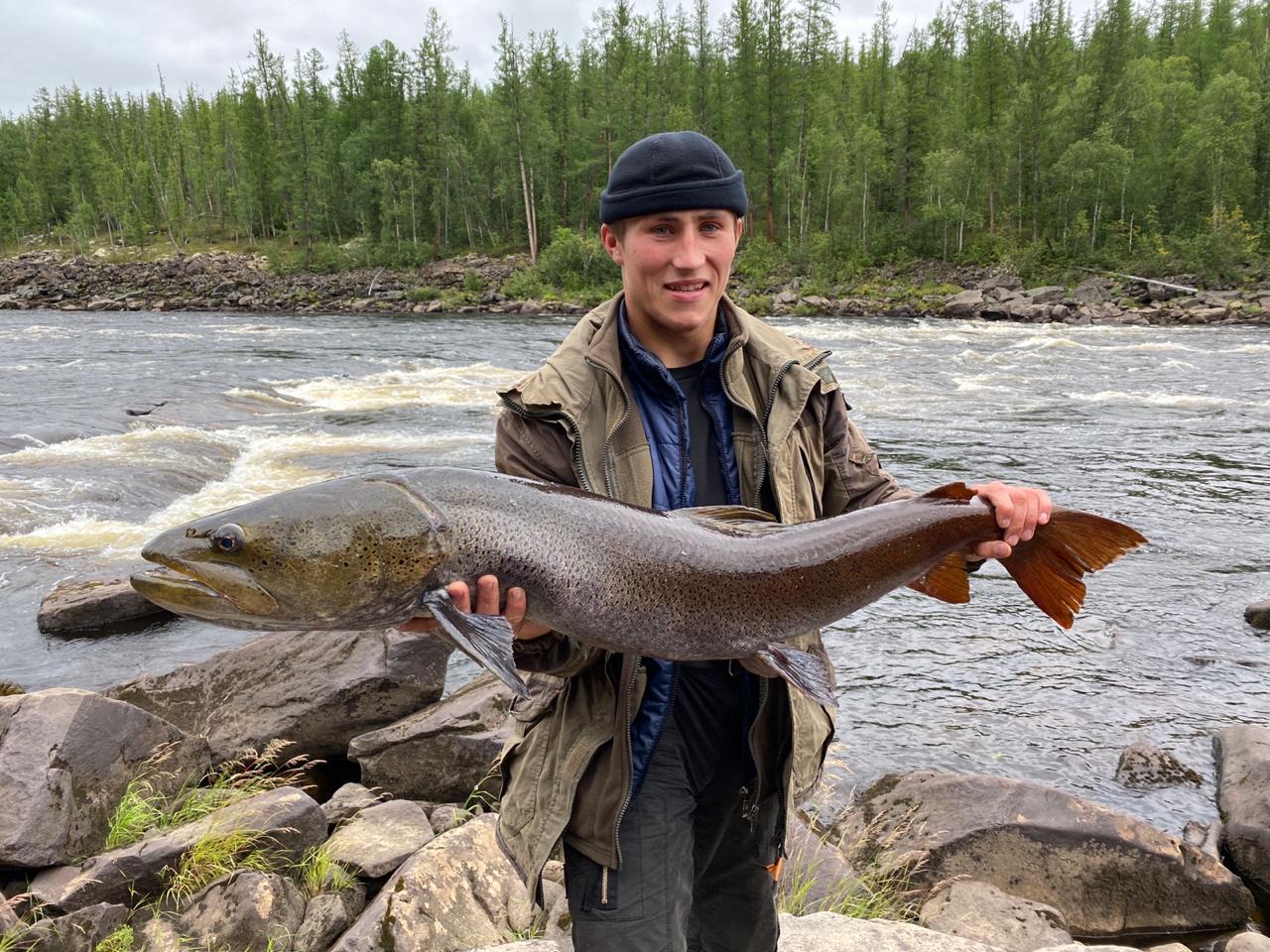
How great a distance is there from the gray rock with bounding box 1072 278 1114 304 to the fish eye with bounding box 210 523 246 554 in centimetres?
3888

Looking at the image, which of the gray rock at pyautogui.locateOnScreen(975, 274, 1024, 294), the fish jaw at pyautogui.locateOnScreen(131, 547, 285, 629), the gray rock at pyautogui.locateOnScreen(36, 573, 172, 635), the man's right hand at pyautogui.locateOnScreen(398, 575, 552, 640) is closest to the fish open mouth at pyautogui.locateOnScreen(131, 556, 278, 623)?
the fish jaw at pyautogui.locateOnScreen(131, 547, 285, 629)

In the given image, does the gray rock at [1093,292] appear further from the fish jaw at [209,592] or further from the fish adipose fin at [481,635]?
the fish jaw at [209,592]

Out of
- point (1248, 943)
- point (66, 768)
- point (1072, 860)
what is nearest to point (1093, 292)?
point (1072, 860)

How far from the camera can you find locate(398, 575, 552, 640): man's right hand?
2.19 m

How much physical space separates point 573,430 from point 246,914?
2717 millimetres

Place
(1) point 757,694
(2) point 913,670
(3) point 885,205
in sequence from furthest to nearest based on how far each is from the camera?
(3) point 885,205 → (2) point 913,670 → (1) point 757,694

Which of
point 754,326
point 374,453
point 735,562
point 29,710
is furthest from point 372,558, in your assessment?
point 374,453

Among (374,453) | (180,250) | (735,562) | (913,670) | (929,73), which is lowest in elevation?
(913,670)

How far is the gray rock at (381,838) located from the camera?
426 centimetres

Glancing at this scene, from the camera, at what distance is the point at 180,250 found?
7131cm

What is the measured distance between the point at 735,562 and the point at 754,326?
30.3 inches

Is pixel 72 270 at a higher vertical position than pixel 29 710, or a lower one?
higher

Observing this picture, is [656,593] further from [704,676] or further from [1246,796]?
[1246,796]

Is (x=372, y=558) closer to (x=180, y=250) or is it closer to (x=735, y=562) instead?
(x=735, y=562)
